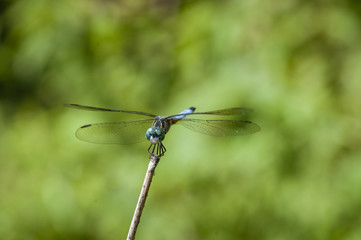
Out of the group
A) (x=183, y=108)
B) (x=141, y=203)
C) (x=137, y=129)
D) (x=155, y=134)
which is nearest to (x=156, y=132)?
(x=155, y=134)

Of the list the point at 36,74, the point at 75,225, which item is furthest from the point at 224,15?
the point at 75,225

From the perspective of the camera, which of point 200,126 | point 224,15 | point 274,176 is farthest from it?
point 224,15

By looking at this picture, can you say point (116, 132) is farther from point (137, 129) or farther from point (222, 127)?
point (222, 127)

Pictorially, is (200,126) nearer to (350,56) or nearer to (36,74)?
(350,56)

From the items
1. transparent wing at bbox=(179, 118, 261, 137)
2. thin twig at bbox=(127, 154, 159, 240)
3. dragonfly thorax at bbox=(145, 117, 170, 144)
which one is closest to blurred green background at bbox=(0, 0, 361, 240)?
transparent wing at bbox=(179, 118, 261, 137)

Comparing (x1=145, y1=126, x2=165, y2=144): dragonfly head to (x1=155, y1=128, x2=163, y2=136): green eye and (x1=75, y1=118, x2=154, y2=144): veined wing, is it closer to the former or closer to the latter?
(x1=155, y1=128, x2=163, y2=136): green eye

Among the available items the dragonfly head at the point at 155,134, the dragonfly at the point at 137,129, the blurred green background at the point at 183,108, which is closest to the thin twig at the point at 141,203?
the dragonfly head at the point at 155,134
